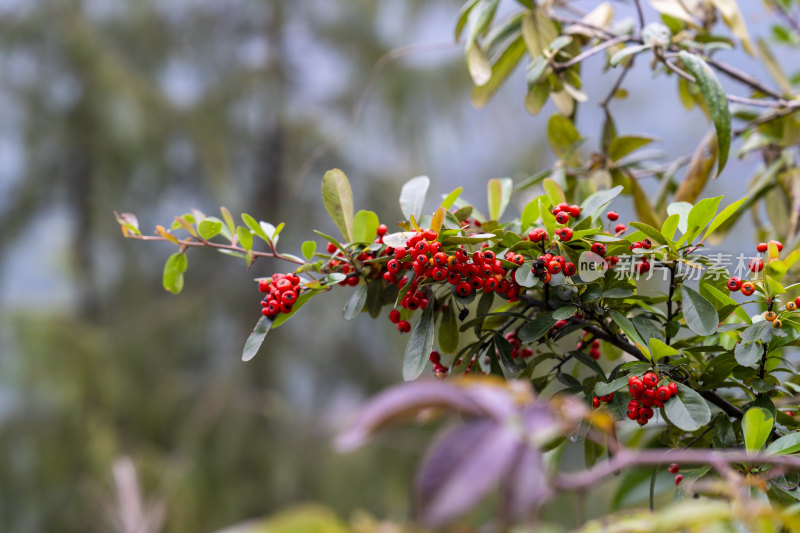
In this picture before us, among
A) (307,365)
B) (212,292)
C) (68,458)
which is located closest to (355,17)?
(212,292)

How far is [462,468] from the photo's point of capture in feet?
0.51

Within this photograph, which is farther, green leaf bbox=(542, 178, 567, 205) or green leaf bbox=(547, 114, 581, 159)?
green leaf bbox=(547, 114, 581, 159)

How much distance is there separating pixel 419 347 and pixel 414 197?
11cm

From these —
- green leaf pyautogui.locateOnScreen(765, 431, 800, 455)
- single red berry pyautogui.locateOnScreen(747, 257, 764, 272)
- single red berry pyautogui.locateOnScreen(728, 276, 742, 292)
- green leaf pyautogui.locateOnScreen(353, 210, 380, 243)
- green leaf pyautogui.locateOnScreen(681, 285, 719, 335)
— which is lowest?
green leaf pyautogui.locateOnScreen(765, 431, 800, 455)

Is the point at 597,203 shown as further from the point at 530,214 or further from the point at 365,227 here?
the point at 365,227

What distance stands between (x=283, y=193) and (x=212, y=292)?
0.49 m

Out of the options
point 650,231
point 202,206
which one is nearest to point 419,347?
point 650,231

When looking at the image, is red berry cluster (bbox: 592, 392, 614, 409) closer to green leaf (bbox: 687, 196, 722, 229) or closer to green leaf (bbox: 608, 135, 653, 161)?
green leaf (bbox: 687, 196, 722, 229)

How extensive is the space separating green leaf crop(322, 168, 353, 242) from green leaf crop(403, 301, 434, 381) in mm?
77

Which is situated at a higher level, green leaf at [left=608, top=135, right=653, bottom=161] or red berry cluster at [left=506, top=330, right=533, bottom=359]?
green leaf at [left=608, top=135, right=653, bottom=161]

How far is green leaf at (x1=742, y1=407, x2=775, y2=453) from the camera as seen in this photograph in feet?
1.04

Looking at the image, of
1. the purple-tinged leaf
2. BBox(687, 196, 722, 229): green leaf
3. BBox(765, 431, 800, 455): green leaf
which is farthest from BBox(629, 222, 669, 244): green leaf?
the purple-tinged leaf

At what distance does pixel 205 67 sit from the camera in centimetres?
256

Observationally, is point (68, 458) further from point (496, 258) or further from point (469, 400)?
point (469, 400)
